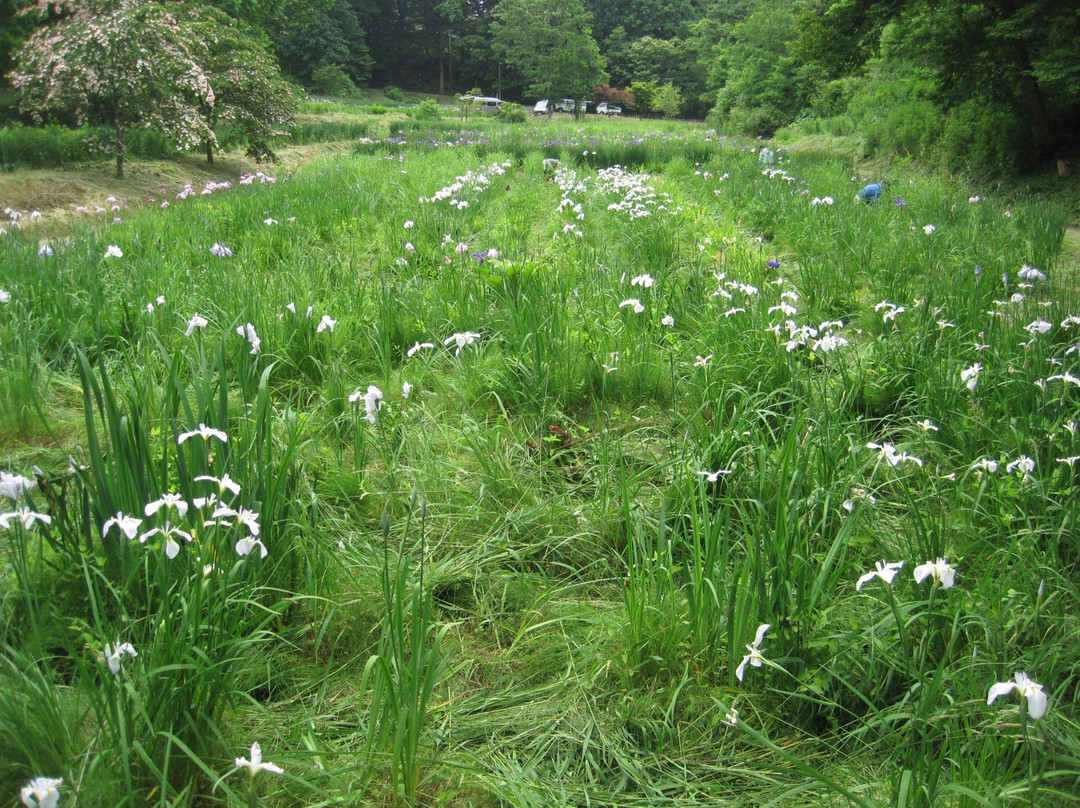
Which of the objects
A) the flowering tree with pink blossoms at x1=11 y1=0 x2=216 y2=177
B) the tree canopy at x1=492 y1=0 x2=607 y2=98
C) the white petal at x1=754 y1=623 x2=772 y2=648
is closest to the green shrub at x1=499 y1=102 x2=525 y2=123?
the tree canopy at x1=492 y1=0 x2=607 y2=98

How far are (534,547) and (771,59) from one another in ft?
90.5

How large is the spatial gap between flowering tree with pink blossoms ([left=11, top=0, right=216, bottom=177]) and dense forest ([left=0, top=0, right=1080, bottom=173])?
2675 millimetres

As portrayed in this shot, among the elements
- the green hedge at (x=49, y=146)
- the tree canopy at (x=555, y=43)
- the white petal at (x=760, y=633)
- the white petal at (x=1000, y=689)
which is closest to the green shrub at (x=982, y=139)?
the white petal at (x=760, y=633)

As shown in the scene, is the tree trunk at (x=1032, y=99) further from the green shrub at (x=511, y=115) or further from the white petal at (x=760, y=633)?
the green shrub at (x=511, y=115)

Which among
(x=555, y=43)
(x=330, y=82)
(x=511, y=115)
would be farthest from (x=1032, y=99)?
(x=330, y=82)

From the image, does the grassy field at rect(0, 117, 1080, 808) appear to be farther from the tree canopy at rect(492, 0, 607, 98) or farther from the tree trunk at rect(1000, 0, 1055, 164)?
the tree canopy at rect(492, 0, 607, 98)

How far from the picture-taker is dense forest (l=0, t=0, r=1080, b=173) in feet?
27.4

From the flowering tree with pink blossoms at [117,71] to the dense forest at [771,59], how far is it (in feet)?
8.78

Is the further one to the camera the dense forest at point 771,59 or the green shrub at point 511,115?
the green shrub at point 511,115

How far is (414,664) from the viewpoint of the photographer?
130 centimetres

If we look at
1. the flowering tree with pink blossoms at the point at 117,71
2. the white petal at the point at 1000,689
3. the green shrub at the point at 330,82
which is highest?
the green shrub at the point at 330,82

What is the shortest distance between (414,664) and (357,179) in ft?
25.3

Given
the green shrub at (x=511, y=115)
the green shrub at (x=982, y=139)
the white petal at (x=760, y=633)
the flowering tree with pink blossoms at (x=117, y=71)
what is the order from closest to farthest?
1. the white petal at (x=760, y=633)
2. the green shrub at (x=982, y=139)
3. the flowering tree with pink blossoms at (x=117, y=71)
4. the green shrub at (x=511, y=115)

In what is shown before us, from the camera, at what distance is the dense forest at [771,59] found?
8352mm
